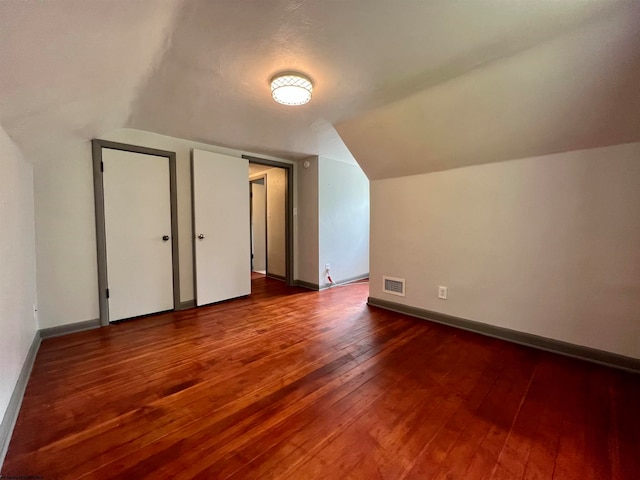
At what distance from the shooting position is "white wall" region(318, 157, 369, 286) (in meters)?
4.25

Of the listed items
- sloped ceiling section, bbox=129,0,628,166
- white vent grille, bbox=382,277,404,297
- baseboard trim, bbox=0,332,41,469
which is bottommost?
baseboard trim, bbox=0,332,41,469

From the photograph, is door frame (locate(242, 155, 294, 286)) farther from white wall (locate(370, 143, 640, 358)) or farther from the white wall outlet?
the white wall outlet

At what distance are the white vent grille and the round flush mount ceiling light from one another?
223 centimetres

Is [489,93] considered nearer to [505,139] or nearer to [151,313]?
[505,139]

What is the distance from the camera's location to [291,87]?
1.90m

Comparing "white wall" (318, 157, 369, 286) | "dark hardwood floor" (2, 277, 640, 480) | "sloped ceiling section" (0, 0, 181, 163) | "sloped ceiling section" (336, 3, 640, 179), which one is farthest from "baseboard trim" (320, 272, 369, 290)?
"sloped ceiling section" (0, 0, 181, 163)

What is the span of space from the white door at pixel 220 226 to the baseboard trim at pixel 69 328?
1.01 m

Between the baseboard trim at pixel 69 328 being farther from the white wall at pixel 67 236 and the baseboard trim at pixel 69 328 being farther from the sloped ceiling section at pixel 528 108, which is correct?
the sloped ceiling section at pixel 528 108

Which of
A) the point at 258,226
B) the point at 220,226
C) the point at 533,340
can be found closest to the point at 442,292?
the point at 533,340

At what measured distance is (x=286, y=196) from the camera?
450 cm

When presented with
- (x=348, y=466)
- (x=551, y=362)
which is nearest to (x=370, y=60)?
(x=348, y=466)

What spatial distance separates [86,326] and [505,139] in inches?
166

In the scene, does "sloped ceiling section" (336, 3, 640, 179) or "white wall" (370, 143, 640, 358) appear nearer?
"sloped ceiling section" (336, 3, 640, 179)

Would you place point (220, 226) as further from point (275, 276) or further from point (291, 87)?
point (291, 87)
